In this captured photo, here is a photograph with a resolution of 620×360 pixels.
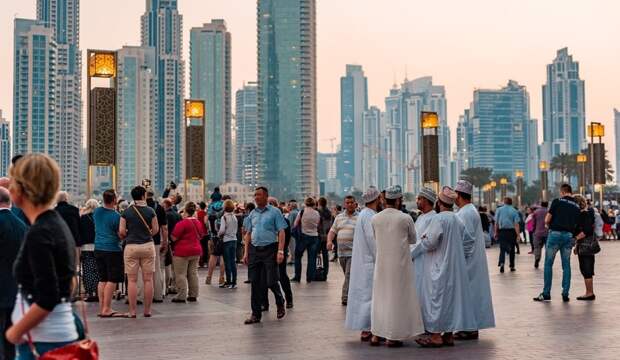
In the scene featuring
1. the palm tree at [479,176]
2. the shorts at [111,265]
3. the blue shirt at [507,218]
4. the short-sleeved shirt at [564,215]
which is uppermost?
the palm tree at [479,176]

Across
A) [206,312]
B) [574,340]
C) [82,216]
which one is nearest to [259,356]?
[574,340]

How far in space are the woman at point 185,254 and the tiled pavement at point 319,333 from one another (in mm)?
348

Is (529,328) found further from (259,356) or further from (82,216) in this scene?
(82,216)

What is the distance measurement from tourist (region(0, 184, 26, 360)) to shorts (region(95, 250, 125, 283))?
21.7 ft

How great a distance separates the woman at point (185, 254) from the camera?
15.7 metres

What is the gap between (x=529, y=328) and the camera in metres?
11.8

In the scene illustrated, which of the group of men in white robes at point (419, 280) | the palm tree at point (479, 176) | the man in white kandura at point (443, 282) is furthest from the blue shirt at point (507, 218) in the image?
the palm tree at point (479, 176)

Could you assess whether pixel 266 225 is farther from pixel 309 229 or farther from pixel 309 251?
pixel 309 251

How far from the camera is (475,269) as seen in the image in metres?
11.1

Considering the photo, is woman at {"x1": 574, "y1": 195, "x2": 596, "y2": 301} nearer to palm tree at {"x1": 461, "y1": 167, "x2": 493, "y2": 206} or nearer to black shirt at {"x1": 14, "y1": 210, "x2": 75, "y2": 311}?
black shirt at {"x1": 14, "y1": 210, "x2": 75, "y2": 311}

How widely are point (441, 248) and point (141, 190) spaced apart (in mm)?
5020

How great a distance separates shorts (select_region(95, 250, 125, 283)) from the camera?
13.5 metres

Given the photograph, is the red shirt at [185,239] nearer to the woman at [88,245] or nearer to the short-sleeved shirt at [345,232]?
the woman at [88,245]

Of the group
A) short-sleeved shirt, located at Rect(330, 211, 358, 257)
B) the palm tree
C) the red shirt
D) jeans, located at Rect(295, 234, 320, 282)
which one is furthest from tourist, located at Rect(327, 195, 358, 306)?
the palm tree
